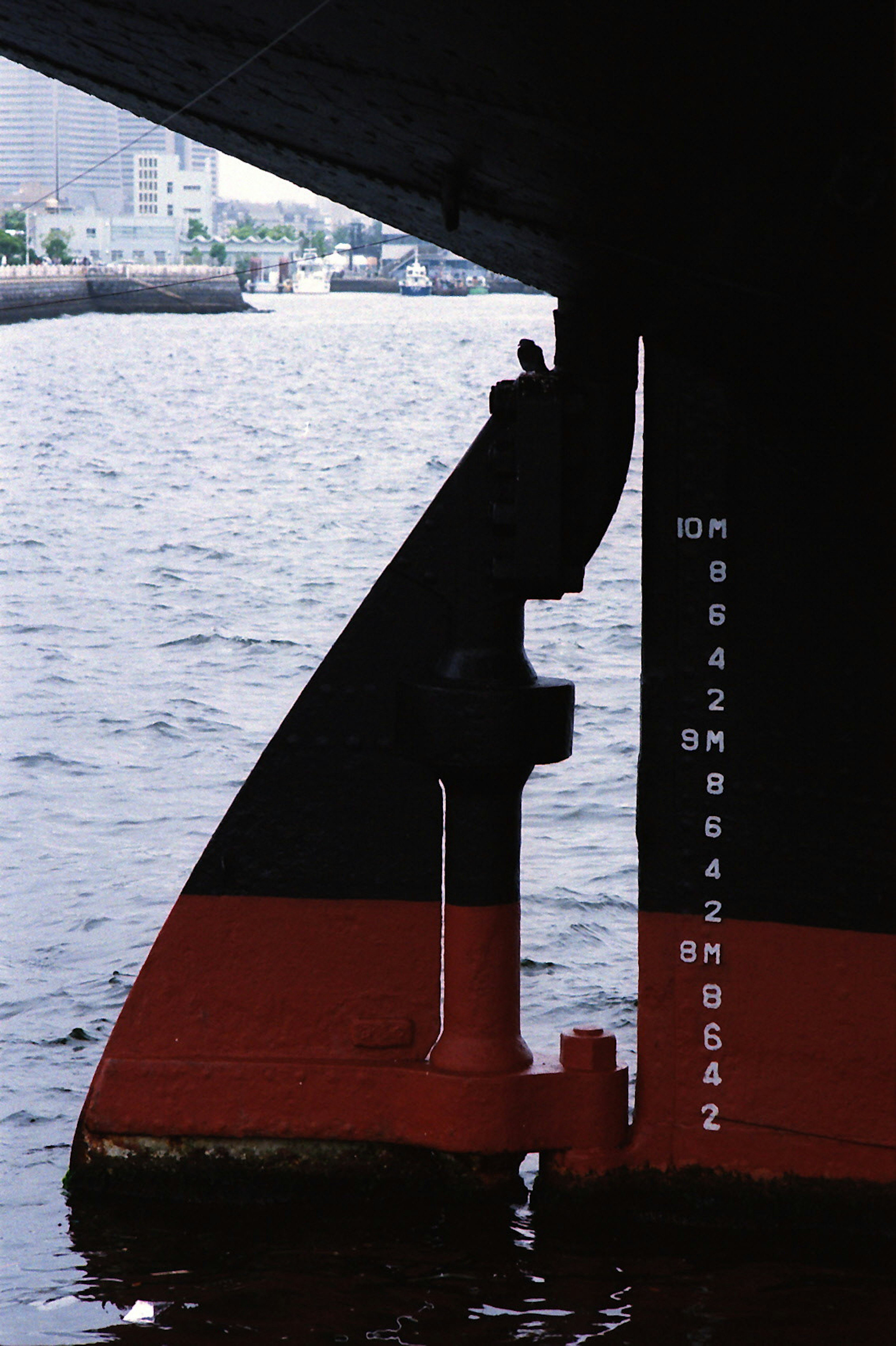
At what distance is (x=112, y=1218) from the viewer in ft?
17.0

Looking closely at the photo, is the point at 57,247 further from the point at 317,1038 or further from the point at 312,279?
the point at 317,1038

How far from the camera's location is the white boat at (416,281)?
15862 cm

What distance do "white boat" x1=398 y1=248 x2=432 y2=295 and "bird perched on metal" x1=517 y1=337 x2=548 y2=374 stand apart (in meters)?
155

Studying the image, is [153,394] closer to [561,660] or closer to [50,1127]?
[561,660]

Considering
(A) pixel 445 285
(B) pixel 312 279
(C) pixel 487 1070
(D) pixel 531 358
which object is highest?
(B) pixel 312 279

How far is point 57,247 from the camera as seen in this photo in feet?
430

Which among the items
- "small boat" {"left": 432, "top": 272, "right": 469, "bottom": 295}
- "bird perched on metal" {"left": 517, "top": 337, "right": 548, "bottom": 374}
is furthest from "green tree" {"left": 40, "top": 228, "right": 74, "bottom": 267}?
"bird perched on metal" {"left": 517, "top": 337, "right": 548, "bottom": 374}

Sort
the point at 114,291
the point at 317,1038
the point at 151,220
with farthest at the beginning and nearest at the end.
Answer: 1. the point at 151,220
2. the point at 114,291
3. the point at 317,1038

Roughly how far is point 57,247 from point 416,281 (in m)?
42.5

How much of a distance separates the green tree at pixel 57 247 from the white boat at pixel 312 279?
32.2m

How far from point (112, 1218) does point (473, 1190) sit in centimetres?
114

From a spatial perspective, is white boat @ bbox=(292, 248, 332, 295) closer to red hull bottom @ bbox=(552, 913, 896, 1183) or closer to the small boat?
the small boat

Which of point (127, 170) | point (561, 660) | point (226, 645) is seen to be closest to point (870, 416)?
point (561, 660)

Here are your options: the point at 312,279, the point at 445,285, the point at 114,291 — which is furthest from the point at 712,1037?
the point at 312,279
